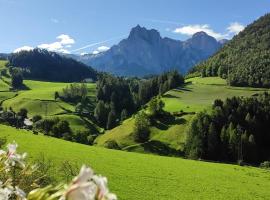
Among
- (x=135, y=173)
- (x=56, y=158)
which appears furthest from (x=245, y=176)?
(x=56, y=158)

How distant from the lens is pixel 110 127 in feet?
497

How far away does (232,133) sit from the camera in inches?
4023

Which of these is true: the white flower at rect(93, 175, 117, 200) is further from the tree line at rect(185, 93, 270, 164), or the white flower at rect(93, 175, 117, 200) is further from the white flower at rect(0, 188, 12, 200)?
the tree line at rect(185, 93, 270, 164)

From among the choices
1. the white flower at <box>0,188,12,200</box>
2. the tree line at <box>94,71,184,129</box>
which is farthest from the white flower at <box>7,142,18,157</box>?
the tree line at <box>94,71,184,129</box>

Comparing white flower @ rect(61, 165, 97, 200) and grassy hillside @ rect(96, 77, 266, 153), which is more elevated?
white flower @ rect(61, 165, 97, 200)

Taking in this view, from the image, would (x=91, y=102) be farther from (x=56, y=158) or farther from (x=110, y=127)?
(x=56, y=158)

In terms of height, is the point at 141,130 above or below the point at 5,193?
below

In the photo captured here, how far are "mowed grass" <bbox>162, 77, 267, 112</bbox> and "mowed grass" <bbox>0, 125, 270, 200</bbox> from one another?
3028 inches

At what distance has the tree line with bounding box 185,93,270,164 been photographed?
10081 centimetres

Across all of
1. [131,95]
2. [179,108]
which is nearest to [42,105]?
[131,95]

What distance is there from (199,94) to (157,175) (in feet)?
371

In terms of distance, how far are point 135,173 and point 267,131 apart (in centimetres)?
7101

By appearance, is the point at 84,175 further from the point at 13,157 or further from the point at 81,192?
the point at 13,157

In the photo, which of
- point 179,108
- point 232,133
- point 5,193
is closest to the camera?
point 5,193
